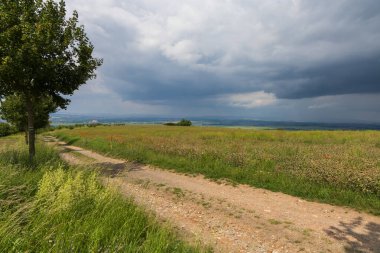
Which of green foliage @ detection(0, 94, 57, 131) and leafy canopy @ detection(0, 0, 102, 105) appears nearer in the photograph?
leafy canopy @ detection(0, 0, 102, 105)

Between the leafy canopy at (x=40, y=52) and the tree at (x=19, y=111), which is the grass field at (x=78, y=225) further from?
the tree at (x=19, y=111)

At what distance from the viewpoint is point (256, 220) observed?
8.12 meters

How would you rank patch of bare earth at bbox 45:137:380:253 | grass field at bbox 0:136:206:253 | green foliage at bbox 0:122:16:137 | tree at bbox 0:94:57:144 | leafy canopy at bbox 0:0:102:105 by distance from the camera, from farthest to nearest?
green foliage at bbox 0:122:16:137
tree at bbox 0:94:57:144
leafy canopy at bbox 0:0:102:105
patch of bare earth at bbox 45:137:380:253
grass field at bbox 0:136:206:253

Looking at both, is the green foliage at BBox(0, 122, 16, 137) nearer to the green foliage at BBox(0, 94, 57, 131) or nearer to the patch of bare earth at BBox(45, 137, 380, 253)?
the green foliage at BBox(0, 94, 57, 131)

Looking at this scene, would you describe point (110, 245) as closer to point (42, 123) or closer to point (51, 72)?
point (51, 72)

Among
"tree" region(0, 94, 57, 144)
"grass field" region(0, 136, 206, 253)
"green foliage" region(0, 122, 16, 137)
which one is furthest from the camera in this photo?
"green foliage" region(0, 122, 16, 137)

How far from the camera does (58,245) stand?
14.6 ft

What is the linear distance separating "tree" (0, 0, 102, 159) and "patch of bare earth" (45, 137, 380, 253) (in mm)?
8898

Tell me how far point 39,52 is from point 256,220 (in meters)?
14.3

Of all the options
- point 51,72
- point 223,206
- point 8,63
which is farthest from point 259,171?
point 8,63

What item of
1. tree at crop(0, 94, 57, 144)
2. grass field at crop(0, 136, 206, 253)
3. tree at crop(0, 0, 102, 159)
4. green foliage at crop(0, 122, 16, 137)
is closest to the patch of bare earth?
grass field at crop(0, 136, 206, 253)

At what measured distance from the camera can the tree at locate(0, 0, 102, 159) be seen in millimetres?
13547

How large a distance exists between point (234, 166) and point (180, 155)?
576cm

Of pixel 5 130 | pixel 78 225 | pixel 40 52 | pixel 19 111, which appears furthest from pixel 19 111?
pixel 5 130
